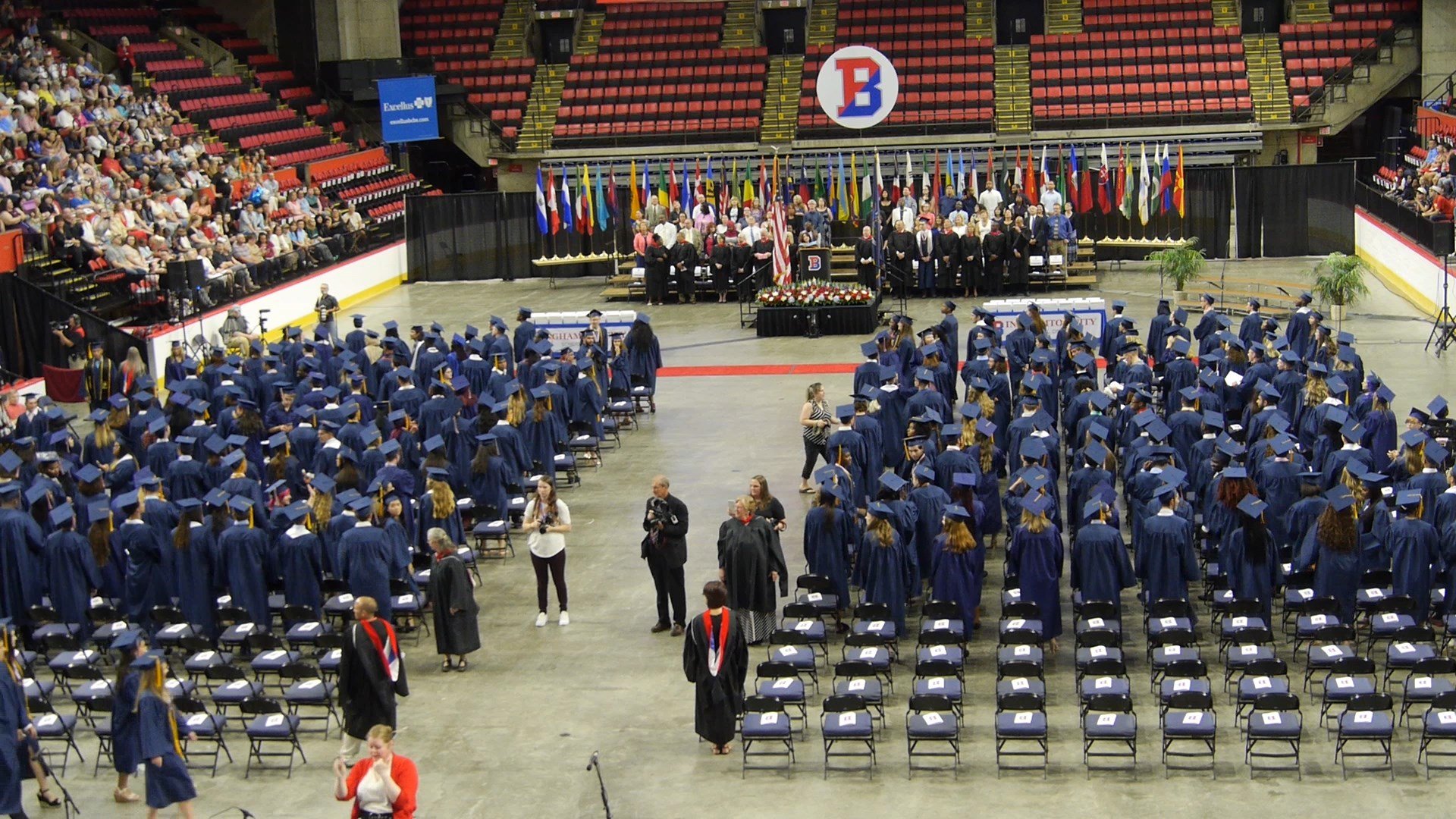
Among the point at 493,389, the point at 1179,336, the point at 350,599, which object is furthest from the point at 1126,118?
the point at 350,599

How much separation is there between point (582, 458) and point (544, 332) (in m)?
2.59

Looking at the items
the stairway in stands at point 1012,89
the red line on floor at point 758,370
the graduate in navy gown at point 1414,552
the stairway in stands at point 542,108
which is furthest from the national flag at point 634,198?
the graduate in navy gown at point 1414,552

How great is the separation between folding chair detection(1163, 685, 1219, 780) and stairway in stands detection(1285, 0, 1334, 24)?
32.2m

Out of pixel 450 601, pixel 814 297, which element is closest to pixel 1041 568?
pixel 450 601

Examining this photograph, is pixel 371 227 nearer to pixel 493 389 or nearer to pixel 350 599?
pixel 493 389

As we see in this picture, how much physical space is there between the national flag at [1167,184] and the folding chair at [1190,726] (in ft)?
74.7

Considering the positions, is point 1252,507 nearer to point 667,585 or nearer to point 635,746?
point 667,585

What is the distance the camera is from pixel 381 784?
32.5 ft

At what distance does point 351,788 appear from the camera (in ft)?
32.9

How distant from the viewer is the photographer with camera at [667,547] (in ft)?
48.6

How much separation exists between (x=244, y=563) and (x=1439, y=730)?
9524mm

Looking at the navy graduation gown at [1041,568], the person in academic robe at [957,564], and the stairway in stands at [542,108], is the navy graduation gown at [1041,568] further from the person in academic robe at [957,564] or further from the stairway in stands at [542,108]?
the stairway in stands at [542,108]

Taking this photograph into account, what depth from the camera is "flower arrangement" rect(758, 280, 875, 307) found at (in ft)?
92.2

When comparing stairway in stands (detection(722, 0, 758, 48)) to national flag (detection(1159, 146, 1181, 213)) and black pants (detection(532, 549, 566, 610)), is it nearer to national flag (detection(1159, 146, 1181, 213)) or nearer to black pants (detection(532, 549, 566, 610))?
national flag (detection(1159, 146, 1181, 213))
